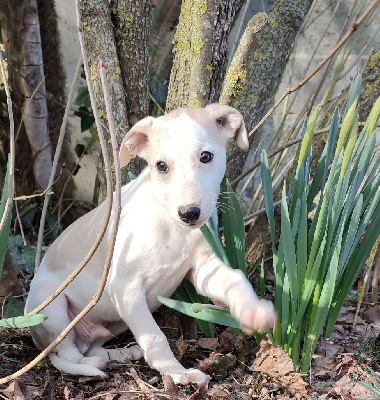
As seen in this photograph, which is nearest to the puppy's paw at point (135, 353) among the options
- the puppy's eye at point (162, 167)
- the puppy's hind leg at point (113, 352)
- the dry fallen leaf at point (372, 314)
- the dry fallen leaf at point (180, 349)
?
the puppy's hind leg at point (113, 352)

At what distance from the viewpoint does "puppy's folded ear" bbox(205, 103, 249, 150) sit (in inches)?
63.4

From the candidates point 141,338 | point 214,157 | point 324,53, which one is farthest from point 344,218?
point 324,53

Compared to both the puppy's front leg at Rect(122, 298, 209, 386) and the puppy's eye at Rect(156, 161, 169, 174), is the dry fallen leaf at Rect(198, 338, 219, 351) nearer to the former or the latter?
the puppy's front leg at Rect(122, 298, 209, 386)

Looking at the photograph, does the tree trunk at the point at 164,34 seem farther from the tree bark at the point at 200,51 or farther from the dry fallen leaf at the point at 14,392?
the dry fallen leaf at the point at 14,392

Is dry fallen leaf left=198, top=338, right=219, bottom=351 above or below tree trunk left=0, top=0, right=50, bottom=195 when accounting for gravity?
below

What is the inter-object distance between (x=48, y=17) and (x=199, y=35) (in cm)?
171

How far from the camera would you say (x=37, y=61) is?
3.30 meters

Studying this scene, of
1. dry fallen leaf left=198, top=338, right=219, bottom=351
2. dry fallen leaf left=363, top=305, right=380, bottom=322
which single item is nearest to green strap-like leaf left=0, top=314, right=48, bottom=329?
dry fallen leaf left=198, top=338, right=219, bottom=351

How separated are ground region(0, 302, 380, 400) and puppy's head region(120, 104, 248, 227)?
0.48 m

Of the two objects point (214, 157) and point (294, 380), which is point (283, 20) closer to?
point (214, 157)

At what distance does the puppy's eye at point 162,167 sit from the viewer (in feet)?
4.96

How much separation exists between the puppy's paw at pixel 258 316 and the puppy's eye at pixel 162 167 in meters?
0.39

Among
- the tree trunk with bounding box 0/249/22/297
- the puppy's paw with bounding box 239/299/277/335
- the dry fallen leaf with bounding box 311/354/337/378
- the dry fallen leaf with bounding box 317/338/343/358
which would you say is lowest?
the dry fallen leaf with bounding box 317/338/343/358

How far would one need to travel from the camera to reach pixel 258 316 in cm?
141
